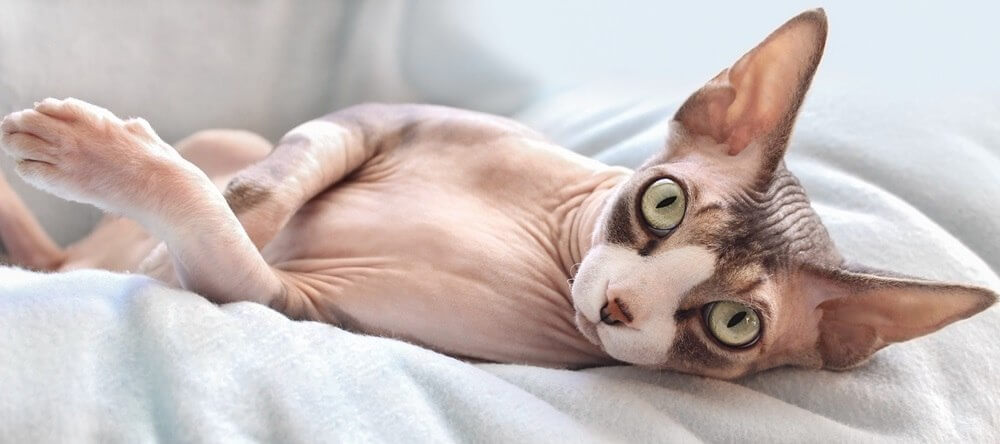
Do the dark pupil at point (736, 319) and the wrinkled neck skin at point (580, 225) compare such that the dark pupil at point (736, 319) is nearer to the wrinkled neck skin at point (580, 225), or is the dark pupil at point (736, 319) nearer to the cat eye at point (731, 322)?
the cat eye at point (731, 322)

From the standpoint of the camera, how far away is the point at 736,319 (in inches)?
36.6

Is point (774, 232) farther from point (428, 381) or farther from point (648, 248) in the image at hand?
point (428, 381)

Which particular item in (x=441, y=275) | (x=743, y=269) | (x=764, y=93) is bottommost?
(x=441, y=275)

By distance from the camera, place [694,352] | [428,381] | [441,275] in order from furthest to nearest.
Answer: [441,275] < [694,352] < [428,381]

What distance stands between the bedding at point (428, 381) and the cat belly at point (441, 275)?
0.10 m

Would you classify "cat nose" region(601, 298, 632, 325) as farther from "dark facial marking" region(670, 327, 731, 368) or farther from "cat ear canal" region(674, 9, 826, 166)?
"cat ear canal" region(674, 9, 826, 166)

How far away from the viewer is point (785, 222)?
0.99m

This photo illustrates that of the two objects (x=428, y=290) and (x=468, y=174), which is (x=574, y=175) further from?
(x=428, y=290)

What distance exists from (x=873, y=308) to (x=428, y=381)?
0.53 metres

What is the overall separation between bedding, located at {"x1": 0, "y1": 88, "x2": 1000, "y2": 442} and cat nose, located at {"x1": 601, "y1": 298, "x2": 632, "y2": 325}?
2.7 inches

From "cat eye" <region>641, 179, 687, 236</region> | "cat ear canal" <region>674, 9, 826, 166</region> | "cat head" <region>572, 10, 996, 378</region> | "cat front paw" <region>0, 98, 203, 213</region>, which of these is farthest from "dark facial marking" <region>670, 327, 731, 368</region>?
"cat front paw" <region>0, 98, 203, 213</region>

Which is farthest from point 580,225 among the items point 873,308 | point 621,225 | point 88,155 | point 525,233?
point 88,155

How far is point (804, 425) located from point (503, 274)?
40cm

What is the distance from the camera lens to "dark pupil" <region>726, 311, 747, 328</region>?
36.5 inches
